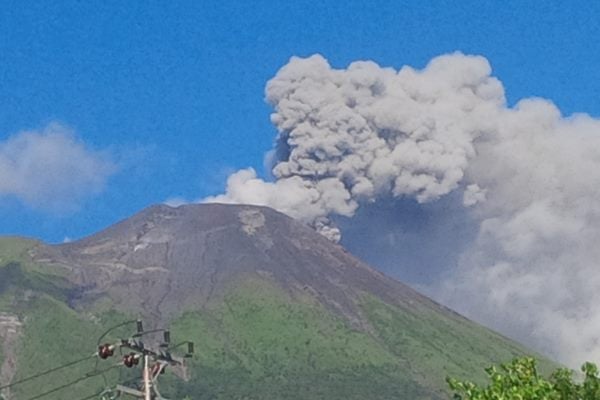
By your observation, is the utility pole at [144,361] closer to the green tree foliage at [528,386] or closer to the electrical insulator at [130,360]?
the electrical insulator at [130,360]

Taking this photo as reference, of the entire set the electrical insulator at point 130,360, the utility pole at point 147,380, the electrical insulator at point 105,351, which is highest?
the electrical insulator at point 130,360

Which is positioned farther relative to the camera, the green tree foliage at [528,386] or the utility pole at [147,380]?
the green tree foliage at [528,386]

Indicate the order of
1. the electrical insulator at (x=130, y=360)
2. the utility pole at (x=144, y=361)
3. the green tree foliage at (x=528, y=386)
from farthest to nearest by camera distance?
the electrical insulator at (x=130, y=360) → the green tree foliage at (x=528, y=386) → the utility pole at (x=144, y=361)

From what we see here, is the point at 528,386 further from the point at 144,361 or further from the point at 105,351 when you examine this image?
the point at 105,351

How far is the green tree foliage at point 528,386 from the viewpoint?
102 ft

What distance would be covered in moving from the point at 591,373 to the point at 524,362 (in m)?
2.17

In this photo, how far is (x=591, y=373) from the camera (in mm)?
33906

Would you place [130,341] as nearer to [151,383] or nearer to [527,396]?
[151,383]

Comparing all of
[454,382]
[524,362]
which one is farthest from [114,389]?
[524,362]

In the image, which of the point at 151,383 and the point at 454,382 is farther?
the point at 454,382

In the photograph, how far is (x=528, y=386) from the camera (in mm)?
31719

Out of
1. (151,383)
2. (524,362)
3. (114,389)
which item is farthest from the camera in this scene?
(524,362)

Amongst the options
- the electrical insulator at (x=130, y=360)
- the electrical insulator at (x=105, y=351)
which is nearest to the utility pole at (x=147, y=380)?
the electrical insulator at (x=130, y=360)

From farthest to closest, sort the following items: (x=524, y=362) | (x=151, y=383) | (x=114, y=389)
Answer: (x=524, y=362) < (x=114, y=389) < (x=151, y=383)
